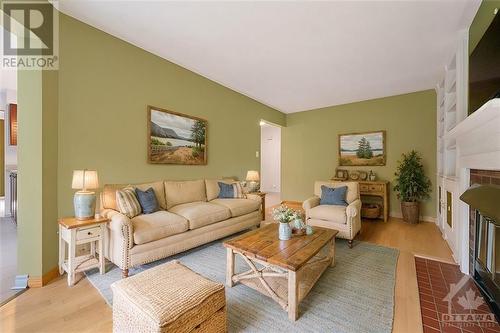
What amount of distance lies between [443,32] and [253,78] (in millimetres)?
2617

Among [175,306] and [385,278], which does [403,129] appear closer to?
[385,278]

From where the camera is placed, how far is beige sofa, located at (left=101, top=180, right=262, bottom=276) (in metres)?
2.19

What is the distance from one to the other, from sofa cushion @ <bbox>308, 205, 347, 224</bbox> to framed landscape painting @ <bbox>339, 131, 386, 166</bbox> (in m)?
2.35

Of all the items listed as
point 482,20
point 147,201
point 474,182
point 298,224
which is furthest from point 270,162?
point 482,20

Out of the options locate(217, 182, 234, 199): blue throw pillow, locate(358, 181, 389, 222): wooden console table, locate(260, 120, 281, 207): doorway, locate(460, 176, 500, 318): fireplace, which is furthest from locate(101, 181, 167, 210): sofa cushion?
locate(260, 120, 281, 207): doorway

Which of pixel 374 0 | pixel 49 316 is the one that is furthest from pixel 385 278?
pixel 49 316

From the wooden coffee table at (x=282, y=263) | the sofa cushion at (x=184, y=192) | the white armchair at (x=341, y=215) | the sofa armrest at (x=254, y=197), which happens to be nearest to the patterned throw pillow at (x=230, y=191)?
the sofa armrest at (x=254, y=197)

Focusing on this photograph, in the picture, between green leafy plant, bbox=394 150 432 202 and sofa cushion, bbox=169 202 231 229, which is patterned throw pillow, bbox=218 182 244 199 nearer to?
sofa cushion, bbox=169 202 231 229

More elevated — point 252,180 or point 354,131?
point 354,131

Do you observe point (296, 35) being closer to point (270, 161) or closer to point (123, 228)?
point (123, 228)

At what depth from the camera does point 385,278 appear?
219 centimetres

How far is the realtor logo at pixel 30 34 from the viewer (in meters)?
1.85

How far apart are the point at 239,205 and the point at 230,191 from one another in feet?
1.64

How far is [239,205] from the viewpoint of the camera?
340cm
